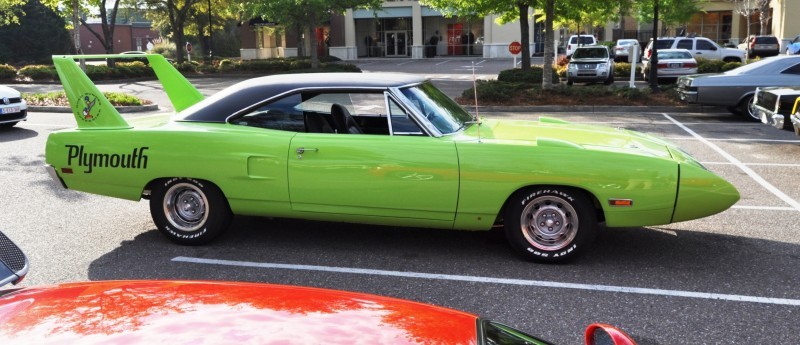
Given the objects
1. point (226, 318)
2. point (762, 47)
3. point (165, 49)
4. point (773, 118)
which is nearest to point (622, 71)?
point (762, 47)

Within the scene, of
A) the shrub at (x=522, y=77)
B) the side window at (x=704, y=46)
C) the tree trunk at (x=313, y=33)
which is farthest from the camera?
the tree trunk at (x=313, y=33)

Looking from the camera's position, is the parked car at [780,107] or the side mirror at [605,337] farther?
the parked car at [780,107]

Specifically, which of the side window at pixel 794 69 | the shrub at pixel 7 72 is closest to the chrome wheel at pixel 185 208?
the side window at pixel 794 69

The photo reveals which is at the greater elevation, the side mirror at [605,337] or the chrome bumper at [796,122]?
the side mirror at [605,337]

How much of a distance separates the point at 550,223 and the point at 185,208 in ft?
10.00

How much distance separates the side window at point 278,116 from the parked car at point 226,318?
3525mm

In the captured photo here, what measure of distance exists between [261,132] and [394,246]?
4.85 feet

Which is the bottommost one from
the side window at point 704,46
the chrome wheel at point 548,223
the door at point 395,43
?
the chrome wheel at point 548,223

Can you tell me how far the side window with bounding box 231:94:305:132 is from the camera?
18.9 feet

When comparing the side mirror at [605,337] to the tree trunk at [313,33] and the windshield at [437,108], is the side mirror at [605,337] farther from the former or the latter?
the tree trunk at [313,33]

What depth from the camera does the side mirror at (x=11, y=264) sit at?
2910 mm

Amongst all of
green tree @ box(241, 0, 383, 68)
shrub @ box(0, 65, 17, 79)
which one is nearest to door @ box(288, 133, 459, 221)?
→ green tree @ box(241, 0, 383, 68)

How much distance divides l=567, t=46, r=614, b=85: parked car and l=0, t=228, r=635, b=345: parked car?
2313cm

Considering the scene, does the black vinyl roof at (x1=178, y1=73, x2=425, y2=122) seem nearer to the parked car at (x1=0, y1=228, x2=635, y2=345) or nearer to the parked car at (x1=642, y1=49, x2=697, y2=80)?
the parked car at (x1=0, y1=228, x2=635, y2=345)
